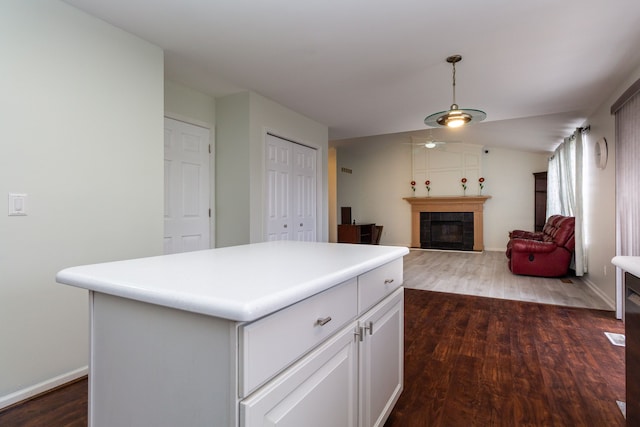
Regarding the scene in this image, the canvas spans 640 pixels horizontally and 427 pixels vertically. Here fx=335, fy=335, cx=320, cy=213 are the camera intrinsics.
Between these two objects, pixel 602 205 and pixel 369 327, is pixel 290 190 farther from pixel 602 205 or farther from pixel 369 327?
pixel 602 205

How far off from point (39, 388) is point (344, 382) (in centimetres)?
187

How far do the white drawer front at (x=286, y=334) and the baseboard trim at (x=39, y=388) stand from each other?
6.23 ft

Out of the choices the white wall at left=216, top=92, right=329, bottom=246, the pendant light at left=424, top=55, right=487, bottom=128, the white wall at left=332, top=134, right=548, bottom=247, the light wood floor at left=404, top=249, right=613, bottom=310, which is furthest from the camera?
the white wall at left=332, top=134, right=548, bottom=247

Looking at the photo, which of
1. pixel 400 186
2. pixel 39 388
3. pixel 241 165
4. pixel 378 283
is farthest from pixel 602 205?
pixel 400 186

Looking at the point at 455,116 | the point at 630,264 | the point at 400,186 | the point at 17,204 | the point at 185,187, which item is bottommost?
the point at 630,264

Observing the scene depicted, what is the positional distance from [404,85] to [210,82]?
6.28 ft

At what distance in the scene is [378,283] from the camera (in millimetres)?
1422

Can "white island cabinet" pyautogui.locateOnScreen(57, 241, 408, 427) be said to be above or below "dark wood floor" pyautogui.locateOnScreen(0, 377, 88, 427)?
above

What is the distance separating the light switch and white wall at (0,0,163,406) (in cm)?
3

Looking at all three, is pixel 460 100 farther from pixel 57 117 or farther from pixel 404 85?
pixel 57 117

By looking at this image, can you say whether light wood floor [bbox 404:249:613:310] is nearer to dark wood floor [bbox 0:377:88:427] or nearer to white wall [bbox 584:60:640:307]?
white wall [bbox 584:60:640:307]

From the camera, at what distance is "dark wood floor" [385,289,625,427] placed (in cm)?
169

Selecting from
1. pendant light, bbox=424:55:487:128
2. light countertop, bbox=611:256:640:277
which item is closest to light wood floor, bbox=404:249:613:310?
pendant light, bbox=424:55:487:128

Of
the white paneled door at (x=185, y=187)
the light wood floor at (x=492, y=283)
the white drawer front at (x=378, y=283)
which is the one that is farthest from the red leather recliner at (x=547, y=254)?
the white paneled door at (x=185, y=187)
